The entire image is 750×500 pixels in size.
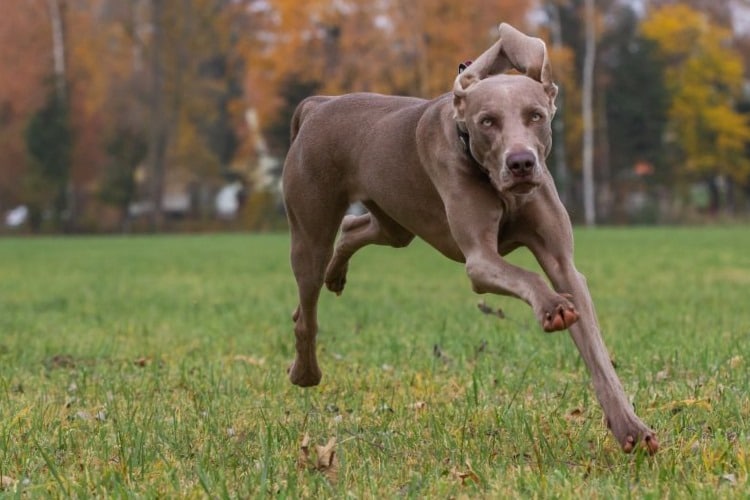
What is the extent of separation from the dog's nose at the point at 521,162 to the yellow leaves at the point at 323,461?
1.11 meters

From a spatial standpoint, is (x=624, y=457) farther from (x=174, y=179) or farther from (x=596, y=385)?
(x=174, y=179)

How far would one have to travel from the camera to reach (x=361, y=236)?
5.55 m

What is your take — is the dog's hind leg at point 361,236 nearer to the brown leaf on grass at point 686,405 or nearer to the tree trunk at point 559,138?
the brown leaf on grass at point 686,405

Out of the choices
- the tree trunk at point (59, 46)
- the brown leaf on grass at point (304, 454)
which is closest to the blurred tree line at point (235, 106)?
the tree trunk at point (59, 46)

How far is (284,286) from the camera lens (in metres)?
13.0

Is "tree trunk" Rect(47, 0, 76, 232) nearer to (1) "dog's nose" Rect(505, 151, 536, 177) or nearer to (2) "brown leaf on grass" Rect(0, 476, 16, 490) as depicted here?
(2) "brown leaf on grass" Rect(0, 476, 16, 490)

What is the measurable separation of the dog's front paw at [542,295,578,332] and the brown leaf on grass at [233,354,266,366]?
10.9 feet

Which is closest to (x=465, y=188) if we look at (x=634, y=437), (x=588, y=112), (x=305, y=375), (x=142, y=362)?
(x=634, y=437)

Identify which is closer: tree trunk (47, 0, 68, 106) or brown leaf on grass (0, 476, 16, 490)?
brown leaf on grass (0, 476, 16, 490)

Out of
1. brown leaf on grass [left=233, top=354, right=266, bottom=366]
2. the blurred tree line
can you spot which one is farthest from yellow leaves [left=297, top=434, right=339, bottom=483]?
the blurred tree line

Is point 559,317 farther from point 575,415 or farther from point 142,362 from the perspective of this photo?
point 142,362

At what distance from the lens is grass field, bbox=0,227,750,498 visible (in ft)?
11.5

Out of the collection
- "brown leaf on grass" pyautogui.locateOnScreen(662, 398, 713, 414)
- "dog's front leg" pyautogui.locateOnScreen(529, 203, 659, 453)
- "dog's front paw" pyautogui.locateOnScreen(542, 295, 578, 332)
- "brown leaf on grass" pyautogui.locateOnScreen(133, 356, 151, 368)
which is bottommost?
"brown leaf on grass" pyautogui.locateOnScreen(133, 356, 151, 368)

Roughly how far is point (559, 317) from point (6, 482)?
189 cm
